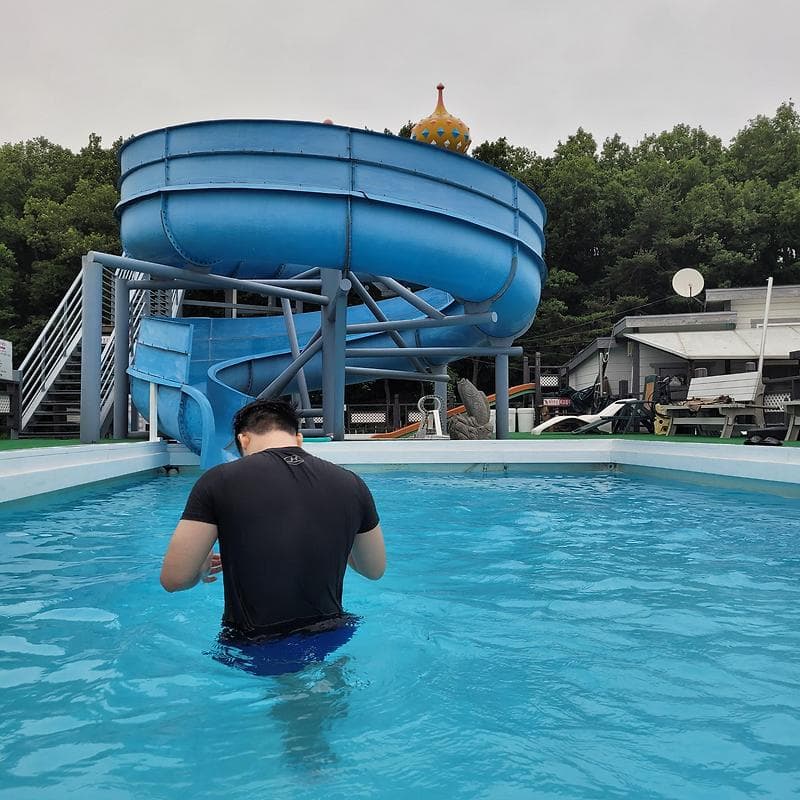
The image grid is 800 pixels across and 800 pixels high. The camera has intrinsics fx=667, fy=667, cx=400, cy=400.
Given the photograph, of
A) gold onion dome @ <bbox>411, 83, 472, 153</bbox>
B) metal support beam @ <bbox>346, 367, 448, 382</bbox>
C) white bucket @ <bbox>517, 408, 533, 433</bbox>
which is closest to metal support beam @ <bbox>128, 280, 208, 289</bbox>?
metal support beam @ <bbox>346, 367, 448, 382</bbox>

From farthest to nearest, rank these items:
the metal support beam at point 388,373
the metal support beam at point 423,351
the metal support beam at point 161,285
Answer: the metal support beam at point 388,373 < the metal support beam at point 423,351 < the metal support beam at point 161,285

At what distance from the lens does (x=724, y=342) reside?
20141 mm

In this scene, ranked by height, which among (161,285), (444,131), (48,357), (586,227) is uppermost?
(586,227)

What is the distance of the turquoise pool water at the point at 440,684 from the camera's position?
169 centimetres

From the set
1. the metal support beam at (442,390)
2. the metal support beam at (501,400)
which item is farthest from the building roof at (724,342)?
the metal support beam at (501,400)

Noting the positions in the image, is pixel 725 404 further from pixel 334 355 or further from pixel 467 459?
pixel 334 355

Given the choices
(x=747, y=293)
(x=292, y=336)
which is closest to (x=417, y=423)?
(x=292, y=336)

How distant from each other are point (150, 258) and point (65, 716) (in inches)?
311

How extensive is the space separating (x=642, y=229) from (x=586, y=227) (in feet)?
10.2

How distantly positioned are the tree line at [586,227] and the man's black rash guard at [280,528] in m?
29.5

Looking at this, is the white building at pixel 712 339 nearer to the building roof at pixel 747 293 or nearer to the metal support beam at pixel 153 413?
the building roof at pixel 747 293

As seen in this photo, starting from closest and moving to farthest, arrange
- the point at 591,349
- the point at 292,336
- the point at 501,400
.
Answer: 1. the point at 292,336
2. the point at 501,400
3. the point at 591,349

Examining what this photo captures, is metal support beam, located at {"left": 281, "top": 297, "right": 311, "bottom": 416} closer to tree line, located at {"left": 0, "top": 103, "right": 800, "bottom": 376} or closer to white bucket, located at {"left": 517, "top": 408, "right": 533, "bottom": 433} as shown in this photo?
white bucket, located at {"left": 517, "top": 408, "right": 533, "bottom": 433}

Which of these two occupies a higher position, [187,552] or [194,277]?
[194,277]
